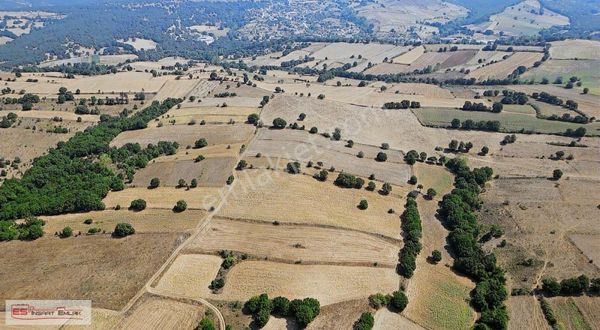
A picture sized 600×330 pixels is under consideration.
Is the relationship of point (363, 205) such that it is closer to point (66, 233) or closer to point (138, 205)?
point (138, 205)

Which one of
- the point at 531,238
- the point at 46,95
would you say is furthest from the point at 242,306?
the point at 46,95

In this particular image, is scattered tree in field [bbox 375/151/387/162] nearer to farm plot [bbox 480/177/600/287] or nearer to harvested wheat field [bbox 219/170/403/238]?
harvested wheat field [bbox 219/170/403/238]

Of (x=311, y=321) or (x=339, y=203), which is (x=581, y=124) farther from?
(x=311, y=321)

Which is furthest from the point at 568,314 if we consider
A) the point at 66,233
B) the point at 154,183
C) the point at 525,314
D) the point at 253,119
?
the point at 253,119

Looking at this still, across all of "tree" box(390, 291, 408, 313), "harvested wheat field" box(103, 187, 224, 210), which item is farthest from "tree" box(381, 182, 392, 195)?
"harvested wheat field" box(103, 187, 224, 210)

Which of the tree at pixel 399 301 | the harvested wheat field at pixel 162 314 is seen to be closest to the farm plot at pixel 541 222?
the tree at pixel 399 301
